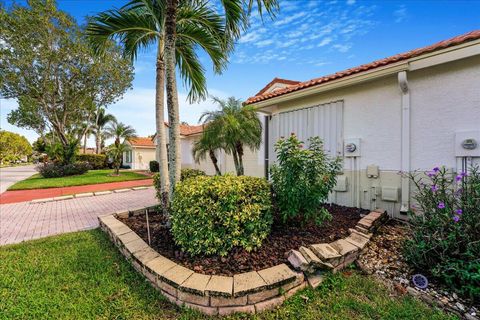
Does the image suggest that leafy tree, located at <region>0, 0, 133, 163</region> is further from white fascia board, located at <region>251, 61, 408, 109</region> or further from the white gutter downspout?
the white gutter downspout

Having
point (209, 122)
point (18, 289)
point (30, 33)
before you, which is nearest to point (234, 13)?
→ point (209, 122)

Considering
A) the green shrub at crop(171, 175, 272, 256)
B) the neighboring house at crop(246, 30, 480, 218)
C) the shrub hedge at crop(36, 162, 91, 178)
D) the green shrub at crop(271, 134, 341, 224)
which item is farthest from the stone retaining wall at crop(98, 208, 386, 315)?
the shrub hedge at crop(36, 162, 91, 178)

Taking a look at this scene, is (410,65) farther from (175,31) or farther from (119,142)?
(119,142)

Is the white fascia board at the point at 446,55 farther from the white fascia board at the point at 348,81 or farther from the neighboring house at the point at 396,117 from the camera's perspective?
the white fascia board at the point at 348,81

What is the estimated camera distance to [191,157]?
18969 mm

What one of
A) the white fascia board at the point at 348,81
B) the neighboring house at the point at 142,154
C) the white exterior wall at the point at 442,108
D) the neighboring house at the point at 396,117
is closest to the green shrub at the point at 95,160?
the neighboring house at the point at 142,154

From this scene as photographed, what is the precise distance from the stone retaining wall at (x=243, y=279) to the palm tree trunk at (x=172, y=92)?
4.99ft

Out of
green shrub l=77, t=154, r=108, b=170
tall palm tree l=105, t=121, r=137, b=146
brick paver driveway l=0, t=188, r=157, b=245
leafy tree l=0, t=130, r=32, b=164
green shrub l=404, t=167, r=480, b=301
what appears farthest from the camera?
leafy tree l=0, t=130, r=32, b=164

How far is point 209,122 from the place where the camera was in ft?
25.7

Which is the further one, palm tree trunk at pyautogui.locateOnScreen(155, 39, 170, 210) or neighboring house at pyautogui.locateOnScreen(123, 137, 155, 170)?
neighboring house at pyautogui.locateOnScreen(123, 137, 155, 170)

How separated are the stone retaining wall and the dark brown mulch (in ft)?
0.69

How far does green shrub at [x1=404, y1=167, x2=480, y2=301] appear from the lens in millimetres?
2625

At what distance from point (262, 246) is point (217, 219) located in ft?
2.87

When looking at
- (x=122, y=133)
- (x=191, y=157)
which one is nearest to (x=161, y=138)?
(x=191, y=157)
